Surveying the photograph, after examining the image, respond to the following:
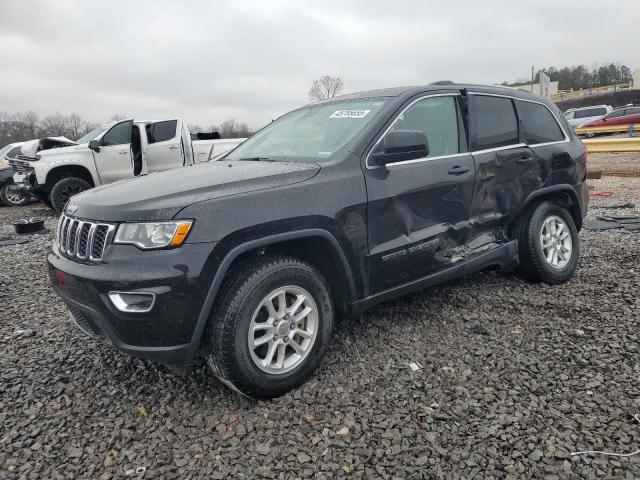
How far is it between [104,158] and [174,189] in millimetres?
8091

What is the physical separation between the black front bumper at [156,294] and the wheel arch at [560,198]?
2.76m

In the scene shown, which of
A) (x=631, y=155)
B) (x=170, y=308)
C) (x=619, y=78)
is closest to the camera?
(x=170, y=308)

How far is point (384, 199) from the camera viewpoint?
287cm

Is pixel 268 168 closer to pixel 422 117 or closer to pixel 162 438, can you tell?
pixel 422 117

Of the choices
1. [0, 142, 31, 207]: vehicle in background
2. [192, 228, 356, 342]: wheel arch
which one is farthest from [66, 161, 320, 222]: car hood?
[0, 142, 31, 207]: vehicle in background

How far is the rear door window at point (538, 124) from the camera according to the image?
3.97m

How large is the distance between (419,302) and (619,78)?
87.8m

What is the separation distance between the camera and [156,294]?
2.17 meters

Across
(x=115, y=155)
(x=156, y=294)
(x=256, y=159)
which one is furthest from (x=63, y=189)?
(x=156, y=294)

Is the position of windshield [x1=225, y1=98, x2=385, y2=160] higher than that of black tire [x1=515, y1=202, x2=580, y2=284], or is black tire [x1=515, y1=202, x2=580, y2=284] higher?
windshield [x1=225, y1=98, x2=385, y2=160]

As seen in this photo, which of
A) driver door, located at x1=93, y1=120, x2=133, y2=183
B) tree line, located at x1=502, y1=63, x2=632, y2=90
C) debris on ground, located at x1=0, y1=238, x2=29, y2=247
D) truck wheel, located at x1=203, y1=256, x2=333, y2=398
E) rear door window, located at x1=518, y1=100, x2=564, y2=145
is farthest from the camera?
tree line, located at x1=502, y1=63, x2=632, y2=90

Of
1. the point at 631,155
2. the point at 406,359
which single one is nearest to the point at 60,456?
the point at 406,359

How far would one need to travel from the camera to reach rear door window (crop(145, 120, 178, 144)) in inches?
390

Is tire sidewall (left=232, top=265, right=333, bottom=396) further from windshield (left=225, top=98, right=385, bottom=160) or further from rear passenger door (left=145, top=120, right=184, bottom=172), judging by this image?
rear passenger door (left=145, top=120, right=184, bottom=172)
